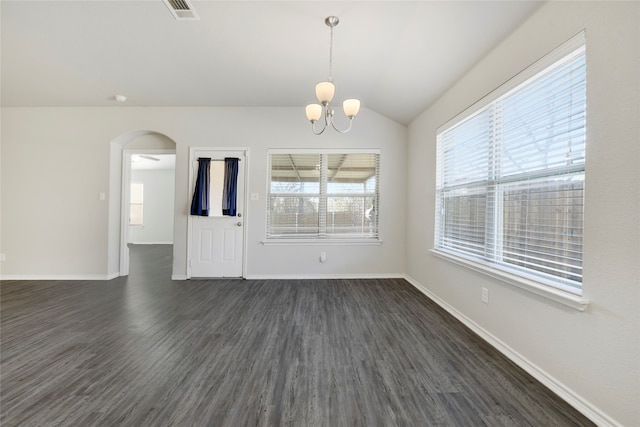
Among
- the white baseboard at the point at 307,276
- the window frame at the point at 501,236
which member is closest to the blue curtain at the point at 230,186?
the white baseboard at the point at 307,276

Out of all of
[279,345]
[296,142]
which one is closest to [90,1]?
[296,142]

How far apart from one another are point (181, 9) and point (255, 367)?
2.93 m

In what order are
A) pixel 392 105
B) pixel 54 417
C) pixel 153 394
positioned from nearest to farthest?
pixel 54 417, pixel 153 394, pixel 392 105

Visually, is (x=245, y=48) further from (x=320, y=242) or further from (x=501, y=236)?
(x=501, y=236)

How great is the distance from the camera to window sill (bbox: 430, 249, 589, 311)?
56.2 inches

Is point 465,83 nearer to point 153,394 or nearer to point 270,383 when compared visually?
point 270,383

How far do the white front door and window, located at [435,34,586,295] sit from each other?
3.13 m

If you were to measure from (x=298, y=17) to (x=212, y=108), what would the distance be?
2448 millimetres

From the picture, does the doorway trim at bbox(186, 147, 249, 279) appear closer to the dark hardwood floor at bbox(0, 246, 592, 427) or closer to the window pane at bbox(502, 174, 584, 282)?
the dark hardwood floor at bbox(0, 246, 592, 427)

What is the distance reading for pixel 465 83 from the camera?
2.61m

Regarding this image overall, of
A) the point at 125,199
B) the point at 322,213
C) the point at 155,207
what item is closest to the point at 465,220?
the point at 322,213

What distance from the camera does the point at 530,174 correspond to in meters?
1.83

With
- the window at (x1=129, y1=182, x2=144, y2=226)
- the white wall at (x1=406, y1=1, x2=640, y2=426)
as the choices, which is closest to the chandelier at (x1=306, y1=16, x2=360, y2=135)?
the white wall at (x1=406, y1=1, x2=640, y2=426)

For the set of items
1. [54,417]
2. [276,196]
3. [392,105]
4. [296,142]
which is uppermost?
[392,105]
